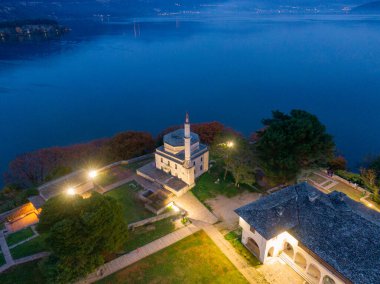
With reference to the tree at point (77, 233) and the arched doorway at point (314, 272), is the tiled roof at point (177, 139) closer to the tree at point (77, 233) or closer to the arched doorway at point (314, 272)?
the tree at point (77, 233)

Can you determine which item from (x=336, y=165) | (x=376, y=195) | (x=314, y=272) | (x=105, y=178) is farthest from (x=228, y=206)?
(x=336, y=165)

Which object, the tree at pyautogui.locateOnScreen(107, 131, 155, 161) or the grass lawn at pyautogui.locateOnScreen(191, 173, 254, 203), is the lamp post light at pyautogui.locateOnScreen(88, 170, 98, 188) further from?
the grass lawn at pyautogui.locateOnScreen(191, 173, 254, 203)

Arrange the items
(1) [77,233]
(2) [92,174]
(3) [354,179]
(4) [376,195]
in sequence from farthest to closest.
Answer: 1. (2) [92,174]
2. (3) [354,179]
3. (4) [376,195]
4. (1) [77,233]

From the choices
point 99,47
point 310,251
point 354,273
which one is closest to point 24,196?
point 310,251

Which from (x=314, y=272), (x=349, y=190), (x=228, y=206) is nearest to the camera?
(x=314, y=272)

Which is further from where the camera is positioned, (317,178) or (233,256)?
(317,178)

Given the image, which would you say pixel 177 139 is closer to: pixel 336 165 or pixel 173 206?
pixel 173 206

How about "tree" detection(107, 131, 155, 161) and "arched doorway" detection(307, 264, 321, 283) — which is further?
"tree" detection(107, 131, 155, 161)

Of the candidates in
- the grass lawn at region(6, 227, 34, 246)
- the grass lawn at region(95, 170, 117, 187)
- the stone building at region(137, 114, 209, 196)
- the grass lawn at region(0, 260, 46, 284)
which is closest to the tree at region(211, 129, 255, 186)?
the stone building at region(137, 114, 209, 196)
